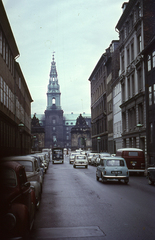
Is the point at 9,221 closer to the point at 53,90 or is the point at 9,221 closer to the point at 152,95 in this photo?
the point at 152,95

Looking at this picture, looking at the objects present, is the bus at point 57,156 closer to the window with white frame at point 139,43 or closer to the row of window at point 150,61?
the window with white frame at point 139,43

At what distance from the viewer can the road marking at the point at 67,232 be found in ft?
27.2

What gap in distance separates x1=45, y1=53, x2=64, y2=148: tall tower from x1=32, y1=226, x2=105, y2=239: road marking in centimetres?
18496

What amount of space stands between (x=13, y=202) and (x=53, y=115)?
18828 cm

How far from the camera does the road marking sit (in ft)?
27.2

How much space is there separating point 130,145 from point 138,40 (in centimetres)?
1334

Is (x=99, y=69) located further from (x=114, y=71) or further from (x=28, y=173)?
(x=28, y=173)

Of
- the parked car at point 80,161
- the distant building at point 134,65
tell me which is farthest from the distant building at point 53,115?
the parked car at point 80,161

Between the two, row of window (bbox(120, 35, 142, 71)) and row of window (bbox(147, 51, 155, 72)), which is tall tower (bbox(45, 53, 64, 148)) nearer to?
row of window (bbox(120, 35, 142, 71))

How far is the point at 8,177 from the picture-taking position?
295 inches

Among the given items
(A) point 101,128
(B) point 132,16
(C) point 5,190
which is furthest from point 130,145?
(C) point 5,190

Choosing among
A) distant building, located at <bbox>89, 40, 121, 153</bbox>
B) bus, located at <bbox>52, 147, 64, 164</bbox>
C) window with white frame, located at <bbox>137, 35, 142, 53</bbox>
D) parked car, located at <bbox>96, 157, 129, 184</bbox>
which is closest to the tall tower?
distant building, located at <bbox>89, 40, 121, 153</bbox>

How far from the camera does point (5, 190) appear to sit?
7121 millimetres

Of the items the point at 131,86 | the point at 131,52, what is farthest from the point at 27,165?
the point at 131,52
